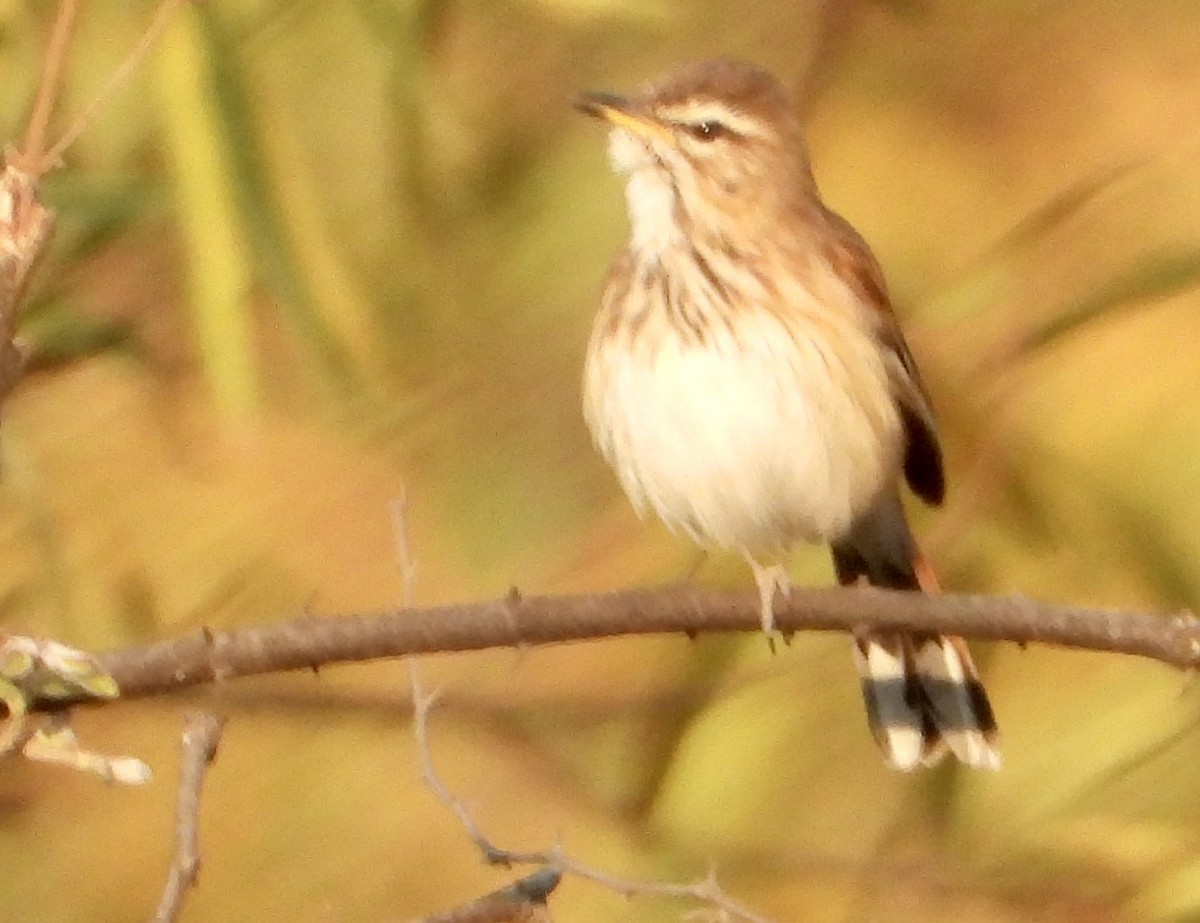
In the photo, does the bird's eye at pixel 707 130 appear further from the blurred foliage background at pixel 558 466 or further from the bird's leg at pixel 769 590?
the blurred foliage background at pixel 558 466

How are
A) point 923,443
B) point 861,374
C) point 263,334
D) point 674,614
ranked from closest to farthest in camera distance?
point 674,614
point 861,374
point 923,443
point 263,334

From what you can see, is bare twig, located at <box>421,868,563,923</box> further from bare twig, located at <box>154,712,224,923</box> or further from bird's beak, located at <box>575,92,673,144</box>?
bird's beak, located at <box>575,92,673,144</box>

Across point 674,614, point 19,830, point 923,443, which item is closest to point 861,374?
point 923,443

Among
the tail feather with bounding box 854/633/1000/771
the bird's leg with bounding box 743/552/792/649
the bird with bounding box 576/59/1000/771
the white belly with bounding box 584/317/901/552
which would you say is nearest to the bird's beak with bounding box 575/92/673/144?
the bird with bounding box 576/59/1000/771

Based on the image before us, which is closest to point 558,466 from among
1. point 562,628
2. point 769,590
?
point 769,590

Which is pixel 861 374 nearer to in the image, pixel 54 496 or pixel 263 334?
pixel 263 334

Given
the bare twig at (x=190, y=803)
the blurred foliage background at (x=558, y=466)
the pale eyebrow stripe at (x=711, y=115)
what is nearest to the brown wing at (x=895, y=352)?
the pale eyebrow stripe at (x=711, y=115)

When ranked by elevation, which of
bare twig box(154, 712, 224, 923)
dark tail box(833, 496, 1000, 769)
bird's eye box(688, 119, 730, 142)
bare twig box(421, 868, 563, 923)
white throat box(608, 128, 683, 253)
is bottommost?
bare twig box(421, 868, 563, 923)
